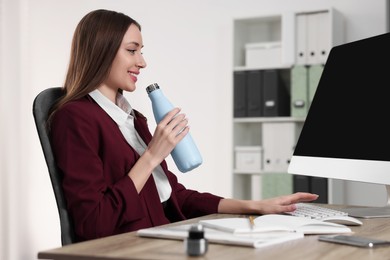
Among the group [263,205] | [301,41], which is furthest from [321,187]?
[263,205]

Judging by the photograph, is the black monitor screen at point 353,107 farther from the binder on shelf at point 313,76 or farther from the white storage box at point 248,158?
the white storage box at point 248,158

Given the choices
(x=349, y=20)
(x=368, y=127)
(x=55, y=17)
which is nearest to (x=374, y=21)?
(x=349, y=20)

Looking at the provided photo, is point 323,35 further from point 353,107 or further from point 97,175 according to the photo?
point 97,175

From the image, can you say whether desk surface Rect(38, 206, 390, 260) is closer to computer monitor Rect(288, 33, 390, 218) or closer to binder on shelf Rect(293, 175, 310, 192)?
computer monitor Rect(288, 33, 390, 218)

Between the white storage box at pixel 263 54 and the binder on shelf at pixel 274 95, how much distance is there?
0.10 metres

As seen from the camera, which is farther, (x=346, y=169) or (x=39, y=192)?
(x=39, y=192)

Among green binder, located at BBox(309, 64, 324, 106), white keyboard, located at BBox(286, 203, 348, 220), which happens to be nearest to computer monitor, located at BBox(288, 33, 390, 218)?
white keyboard, located at BBox(286, 203, 348, 220)

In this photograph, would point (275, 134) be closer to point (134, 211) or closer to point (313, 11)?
point (313, 11)

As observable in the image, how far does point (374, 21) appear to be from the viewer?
175 inches

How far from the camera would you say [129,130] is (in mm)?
1918

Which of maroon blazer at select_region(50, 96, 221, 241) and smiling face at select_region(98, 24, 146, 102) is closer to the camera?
maroon blazer at select_region(50, 96, 221, 241)

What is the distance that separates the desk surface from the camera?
44.4 inches

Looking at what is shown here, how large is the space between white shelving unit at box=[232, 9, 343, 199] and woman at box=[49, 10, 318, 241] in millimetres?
2439

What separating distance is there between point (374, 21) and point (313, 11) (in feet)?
1.40
